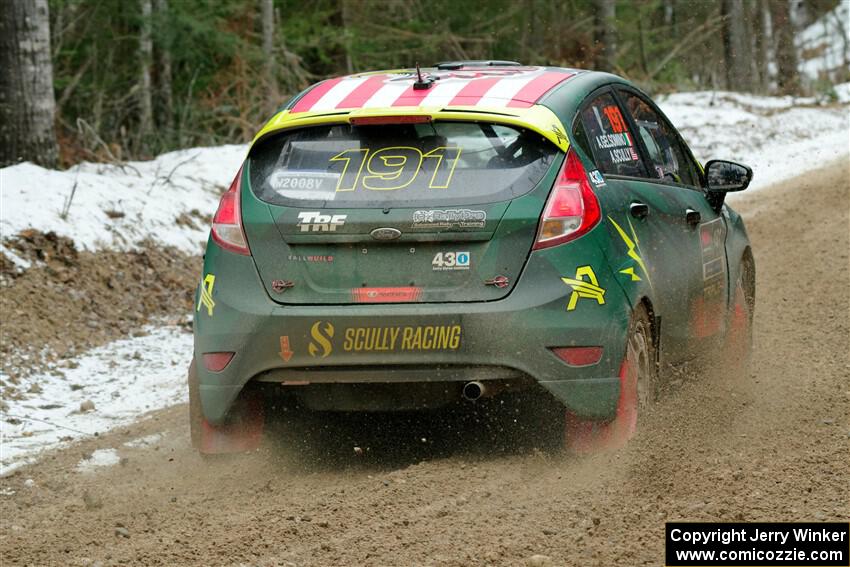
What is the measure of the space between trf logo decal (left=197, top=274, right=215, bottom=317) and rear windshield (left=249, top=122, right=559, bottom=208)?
44 centimetres

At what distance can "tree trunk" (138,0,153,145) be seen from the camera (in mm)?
17734

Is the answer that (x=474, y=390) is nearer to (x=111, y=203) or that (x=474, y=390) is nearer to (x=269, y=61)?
(x=111, y=203)

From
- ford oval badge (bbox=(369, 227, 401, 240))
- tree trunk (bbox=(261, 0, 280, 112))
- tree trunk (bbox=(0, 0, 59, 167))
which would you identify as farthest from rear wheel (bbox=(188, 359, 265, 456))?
tree trunk (bbox=(261, 0, 280, 112))

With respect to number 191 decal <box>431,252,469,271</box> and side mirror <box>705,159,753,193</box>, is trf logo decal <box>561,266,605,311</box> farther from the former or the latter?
side mirror <box>705,159,753,193</box>

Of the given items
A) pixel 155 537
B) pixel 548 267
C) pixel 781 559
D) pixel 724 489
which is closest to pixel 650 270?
pixel 548 267

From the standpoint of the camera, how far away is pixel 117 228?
1108 cm

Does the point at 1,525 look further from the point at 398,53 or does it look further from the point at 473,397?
the point at 398,53

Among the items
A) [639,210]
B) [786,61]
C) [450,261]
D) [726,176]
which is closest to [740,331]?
[726,176]

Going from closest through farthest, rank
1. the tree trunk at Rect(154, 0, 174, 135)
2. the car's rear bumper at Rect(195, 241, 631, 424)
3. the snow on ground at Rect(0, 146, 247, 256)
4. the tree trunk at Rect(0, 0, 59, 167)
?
the car's rear bumper at Rect(195, 241, 631, 424)
the snow on ground at Rect(0, 146, 247, 256)
the tree trunk at Rect(0, 0, 59, 167)
the tree trunk at Rect(154, 0, 174, 135)

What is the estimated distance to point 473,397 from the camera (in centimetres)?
546

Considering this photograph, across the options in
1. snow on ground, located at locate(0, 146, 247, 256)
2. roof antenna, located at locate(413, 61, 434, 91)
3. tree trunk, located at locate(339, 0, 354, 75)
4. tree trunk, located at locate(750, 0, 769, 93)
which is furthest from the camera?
tree trunk, located at locate(750, 0, 769, 93)

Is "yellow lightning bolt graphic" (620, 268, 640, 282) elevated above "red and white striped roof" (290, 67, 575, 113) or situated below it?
below

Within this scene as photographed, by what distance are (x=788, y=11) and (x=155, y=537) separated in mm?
37769

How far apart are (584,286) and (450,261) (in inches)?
22.1
